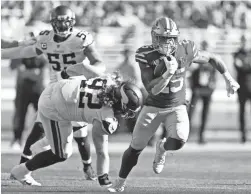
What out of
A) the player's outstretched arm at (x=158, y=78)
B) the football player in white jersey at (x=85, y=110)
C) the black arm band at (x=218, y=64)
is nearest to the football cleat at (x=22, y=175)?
the football player in white jersey at (x=85, y=110)

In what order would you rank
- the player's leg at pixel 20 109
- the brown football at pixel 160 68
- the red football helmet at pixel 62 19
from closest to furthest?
the brown football at pixel 160 68 → the red football helmet at pixel 62 19 → the player's leg at pixel 20 109

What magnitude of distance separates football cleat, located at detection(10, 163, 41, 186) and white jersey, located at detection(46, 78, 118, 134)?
0.68m

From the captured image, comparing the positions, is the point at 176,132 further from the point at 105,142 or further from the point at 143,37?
the point at 143,37

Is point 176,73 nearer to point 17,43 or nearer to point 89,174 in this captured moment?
point 89,174

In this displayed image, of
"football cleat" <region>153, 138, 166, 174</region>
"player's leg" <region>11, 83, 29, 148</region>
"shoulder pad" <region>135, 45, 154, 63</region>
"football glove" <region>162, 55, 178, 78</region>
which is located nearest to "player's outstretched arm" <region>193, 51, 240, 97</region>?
"shoulder pad" <region>135, 45, 154, 63</region>

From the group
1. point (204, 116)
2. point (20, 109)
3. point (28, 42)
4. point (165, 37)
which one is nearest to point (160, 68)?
point (165, 37)

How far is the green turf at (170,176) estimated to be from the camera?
21.7 feet

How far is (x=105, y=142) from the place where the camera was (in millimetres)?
6500

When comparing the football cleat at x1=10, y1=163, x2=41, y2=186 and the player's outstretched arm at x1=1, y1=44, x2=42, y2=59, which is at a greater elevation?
the player's outstretched arm at x1=1, y1=44, x2=42, y2=59

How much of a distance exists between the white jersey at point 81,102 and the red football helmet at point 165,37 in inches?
25.4

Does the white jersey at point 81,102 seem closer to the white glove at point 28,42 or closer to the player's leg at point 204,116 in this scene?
the white glove at point 28,42

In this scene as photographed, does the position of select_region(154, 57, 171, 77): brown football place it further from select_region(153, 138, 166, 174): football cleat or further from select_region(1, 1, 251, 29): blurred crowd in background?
select_region(1, 1, 251, 29): blurred crowd in background

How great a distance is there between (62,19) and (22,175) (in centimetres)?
156

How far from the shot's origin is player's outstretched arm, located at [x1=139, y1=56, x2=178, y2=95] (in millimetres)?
6108
